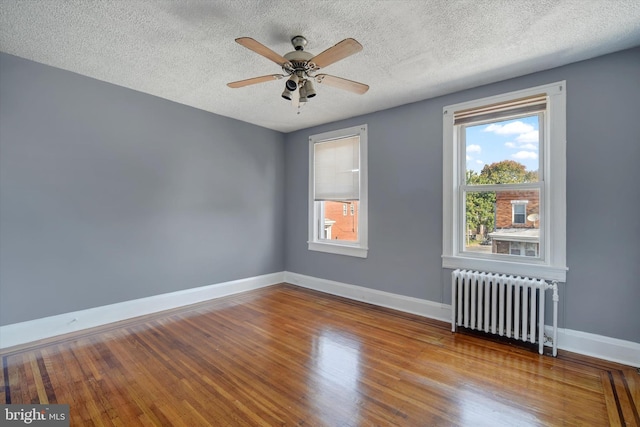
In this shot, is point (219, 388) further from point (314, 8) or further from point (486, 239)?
point (486, 239)

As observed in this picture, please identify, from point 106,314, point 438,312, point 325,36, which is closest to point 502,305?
point 438,312

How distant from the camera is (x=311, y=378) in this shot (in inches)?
89.4

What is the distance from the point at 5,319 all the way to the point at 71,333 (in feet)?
1.75

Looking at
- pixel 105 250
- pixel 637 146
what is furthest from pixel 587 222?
pixel 105 250

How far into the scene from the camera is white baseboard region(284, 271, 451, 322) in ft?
11.3

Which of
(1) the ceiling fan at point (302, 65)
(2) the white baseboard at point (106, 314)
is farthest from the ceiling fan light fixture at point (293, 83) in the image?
(2) the white baseboard at point (106, 314)

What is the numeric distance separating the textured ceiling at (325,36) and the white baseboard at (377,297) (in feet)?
8.44

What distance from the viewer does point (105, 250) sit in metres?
3.25

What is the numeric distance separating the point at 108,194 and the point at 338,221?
121 inches

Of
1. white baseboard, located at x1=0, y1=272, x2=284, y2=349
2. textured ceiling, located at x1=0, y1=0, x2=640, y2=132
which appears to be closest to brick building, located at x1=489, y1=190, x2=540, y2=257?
textured ceiling, located at x1=0, y1=0, x2=640, y2=132

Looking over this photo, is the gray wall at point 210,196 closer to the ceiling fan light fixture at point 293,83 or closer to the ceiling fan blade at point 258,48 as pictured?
the ceiling fan light fixture at point 293,83

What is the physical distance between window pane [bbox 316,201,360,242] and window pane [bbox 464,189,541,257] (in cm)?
158

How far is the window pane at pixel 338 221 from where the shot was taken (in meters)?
4.43

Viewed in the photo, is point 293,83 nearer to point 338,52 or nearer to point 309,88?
point 309,88
